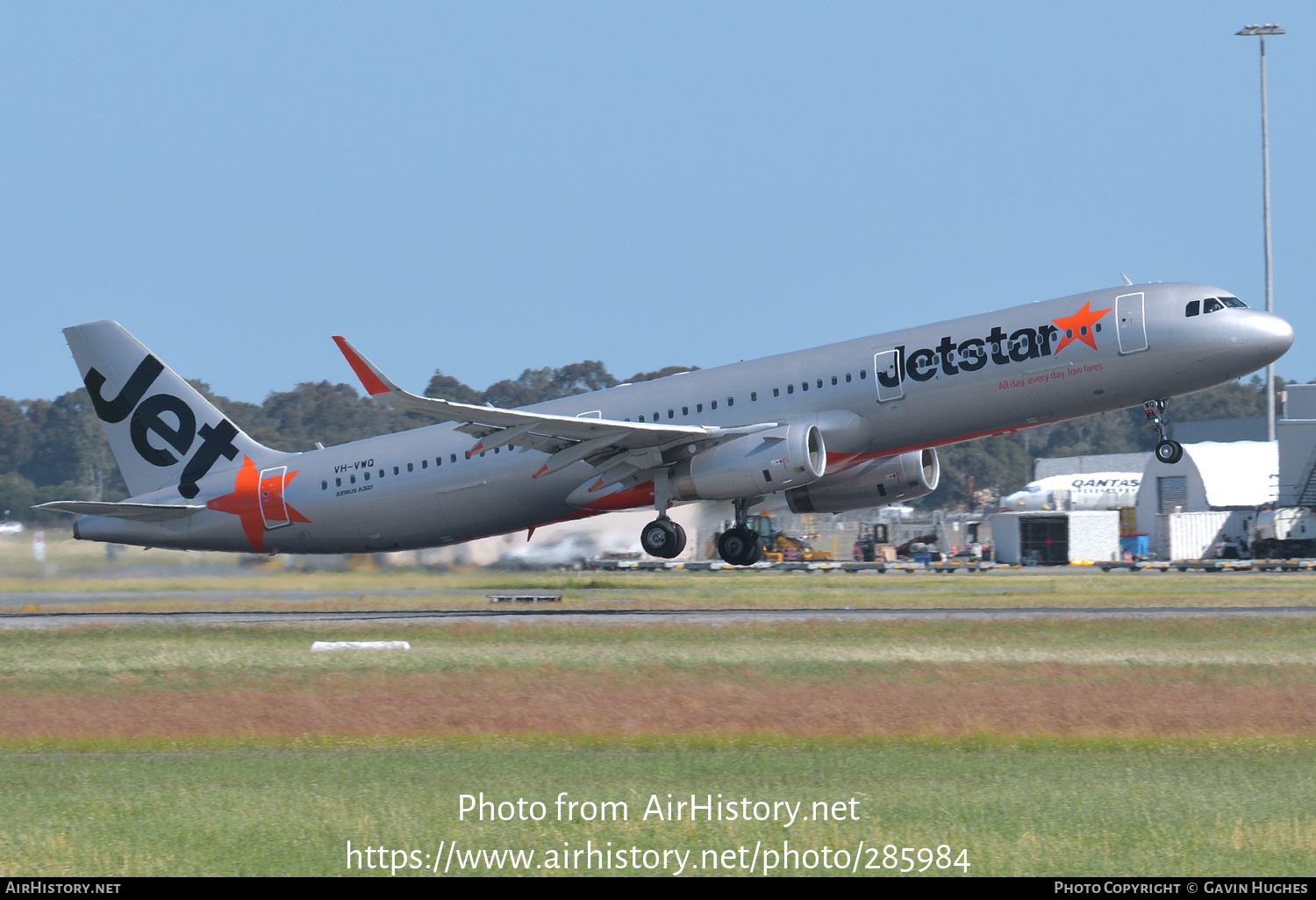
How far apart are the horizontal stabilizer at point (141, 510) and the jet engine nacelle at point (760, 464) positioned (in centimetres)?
1361

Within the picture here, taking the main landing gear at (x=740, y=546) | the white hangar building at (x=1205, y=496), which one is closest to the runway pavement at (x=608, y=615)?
the main landing gear at (x=740, y=546)

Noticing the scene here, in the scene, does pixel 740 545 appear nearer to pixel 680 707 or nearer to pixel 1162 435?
pixel 1162 435

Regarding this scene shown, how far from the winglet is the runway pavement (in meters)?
5.24

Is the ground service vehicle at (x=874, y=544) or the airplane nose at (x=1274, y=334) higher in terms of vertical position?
the airplane nose at (x=1274, y=334)

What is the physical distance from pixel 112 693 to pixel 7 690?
184 cm

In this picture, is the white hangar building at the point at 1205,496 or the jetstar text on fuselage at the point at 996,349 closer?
the jetstar text on fuselage at the point at 996,349

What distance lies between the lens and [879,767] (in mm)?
15055

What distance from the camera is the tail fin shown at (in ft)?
126

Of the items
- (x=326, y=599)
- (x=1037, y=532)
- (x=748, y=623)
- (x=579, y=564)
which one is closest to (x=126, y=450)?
(x=326, y=599)

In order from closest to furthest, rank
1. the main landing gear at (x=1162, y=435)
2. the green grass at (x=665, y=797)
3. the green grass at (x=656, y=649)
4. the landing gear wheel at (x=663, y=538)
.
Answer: the green grass at (x=665, y=797) → the green grass at (x=656, y=649) → the main landing gear at (x=1162, y=435) → the landing gear wheel at (x=663, y=538)

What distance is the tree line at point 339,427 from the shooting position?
11806 centimetres

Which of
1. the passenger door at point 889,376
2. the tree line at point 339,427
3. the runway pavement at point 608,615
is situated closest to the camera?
the passenger door at point 889,376

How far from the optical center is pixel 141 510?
1479 inches

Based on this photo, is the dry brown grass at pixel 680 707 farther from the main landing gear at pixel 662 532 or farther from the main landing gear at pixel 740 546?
the main landing gear at pixel 740 546
